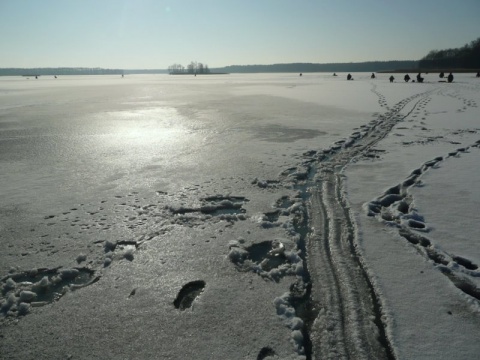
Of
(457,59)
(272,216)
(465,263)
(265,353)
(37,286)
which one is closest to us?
(265,353)

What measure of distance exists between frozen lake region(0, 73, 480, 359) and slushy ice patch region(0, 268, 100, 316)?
12mm

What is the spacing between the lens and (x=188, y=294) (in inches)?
108

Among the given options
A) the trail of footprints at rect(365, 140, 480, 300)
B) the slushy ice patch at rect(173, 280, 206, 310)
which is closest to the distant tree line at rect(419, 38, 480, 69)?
the trail of footprints at rect(365, 140, 480, 300)

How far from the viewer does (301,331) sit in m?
2.33

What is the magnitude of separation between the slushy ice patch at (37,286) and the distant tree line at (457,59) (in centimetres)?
9617

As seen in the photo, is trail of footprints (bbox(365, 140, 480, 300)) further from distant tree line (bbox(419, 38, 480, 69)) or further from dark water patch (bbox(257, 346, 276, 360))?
distant tree line (bbox(419, 38, 480, 69))

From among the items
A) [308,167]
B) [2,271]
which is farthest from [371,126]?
[2,271]

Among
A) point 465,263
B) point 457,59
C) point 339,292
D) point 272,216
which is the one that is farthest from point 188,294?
point 457,59

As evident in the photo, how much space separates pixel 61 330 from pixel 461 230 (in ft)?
13.1

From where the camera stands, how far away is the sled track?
86.8 inches

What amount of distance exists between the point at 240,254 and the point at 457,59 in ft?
346

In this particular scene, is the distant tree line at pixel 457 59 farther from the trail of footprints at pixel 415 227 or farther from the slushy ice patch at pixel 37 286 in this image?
the slushy ice patch at pixel 37 286

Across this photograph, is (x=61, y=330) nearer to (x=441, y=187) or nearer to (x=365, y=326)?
(x=365, y=326)

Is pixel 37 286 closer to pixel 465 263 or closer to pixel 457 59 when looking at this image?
pixel 465 263
